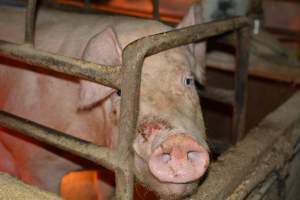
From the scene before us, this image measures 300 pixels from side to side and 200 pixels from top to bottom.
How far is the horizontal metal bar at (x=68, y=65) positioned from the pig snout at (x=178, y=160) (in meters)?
Result: 0.27

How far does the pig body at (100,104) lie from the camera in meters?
1.58

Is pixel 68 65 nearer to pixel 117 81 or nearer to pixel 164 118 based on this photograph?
pixel 117 81

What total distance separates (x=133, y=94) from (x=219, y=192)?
62 cm

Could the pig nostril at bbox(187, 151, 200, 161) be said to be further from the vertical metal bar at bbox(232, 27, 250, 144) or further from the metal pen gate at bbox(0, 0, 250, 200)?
the vertical metal bar at bbox(232, 27, 250, 144)

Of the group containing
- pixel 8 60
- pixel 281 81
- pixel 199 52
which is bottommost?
pixel 281 81

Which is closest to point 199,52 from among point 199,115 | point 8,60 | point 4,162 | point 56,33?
point 199,115

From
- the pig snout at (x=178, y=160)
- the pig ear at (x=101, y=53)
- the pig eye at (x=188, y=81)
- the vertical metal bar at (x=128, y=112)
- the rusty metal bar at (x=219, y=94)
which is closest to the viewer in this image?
the vertical metal bar at (x=128, y=112)

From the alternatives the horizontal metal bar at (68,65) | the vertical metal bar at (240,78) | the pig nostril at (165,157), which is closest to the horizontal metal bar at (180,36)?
the horizontal metal bar at (68,65)

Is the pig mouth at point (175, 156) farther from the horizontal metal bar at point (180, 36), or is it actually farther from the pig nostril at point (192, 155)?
the horizontal metal bar at point (180, 36)

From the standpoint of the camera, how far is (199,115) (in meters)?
2.01

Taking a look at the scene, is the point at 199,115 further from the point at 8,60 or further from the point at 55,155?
the point at 8,60

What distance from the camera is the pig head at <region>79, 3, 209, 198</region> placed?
154 centimetres

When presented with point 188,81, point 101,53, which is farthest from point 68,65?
point 188,81

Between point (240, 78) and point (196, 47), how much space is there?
0.28 metres
